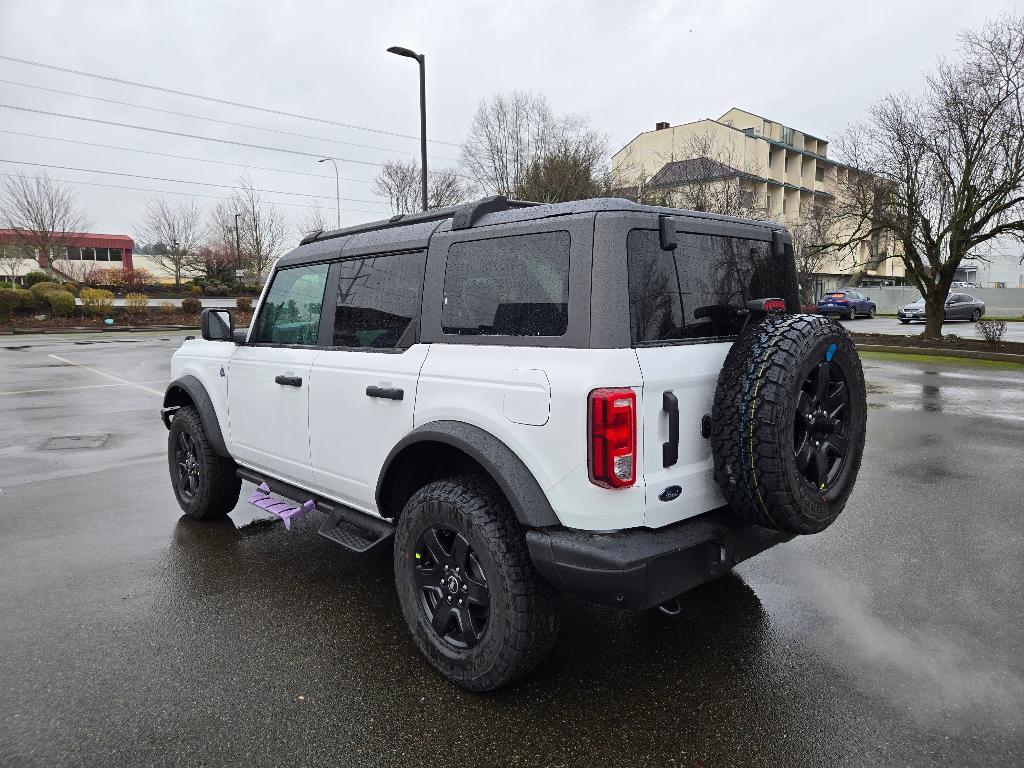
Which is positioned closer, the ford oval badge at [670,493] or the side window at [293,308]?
the ford oval badge at [670,493]

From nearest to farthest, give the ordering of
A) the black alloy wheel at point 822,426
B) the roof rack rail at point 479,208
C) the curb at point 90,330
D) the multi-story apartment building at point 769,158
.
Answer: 1. the black alloy wheel at point 822,426
2. the roof rack rail at point 479,208
3. the curb at point 90,330
4. the multi-story apartment building at point 769,158

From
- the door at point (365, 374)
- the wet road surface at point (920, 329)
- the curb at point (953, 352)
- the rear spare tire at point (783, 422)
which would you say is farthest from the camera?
the wet road surface at point (920, 329)

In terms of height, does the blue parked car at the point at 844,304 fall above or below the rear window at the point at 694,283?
above

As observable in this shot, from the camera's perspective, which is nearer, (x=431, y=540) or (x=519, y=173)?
(x=431, y=540)

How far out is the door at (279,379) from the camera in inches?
149

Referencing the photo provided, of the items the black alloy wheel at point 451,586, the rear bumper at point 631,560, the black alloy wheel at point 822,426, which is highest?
the black alloy wheel at point 822,426

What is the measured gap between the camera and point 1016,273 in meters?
66.7

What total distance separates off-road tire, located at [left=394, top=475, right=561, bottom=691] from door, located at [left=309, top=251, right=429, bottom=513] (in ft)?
1.47

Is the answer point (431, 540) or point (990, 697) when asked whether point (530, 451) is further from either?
point (990, 697)

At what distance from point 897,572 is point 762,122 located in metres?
62.9

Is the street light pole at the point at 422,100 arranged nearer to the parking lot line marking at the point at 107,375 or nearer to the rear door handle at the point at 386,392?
the parking lot line marking at the point at 107,375

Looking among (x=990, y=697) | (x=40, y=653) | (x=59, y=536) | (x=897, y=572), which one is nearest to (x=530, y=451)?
(x=990, y=697)

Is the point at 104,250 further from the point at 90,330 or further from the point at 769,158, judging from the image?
the point at 769,158

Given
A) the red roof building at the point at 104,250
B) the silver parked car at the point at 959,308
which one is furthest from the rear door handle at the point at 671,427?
the red roof building at the point at 104,250
